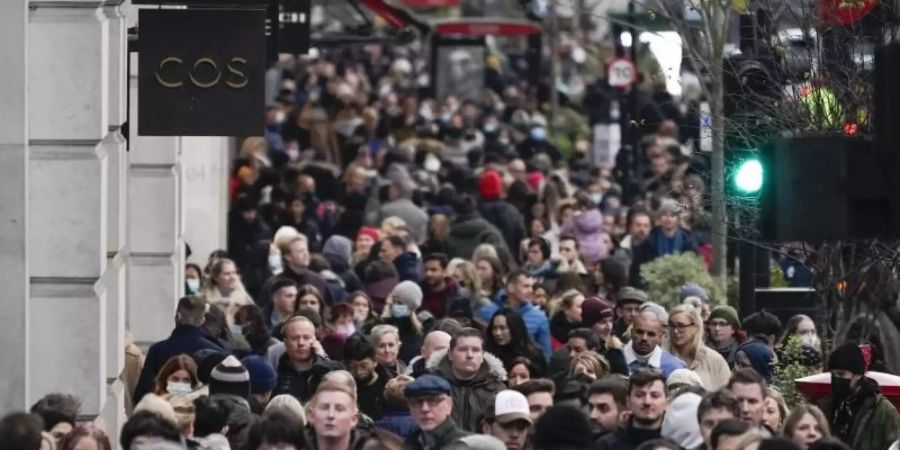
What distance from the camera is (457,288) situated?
23.3 metres

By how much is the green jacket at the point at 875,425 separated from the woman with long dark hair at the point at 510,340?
3.01 metres

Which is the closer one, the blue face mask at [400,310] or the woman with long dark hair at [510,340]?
the woman with long dark hair at [510,340]

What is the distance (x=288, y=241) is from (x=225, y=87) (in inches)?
308

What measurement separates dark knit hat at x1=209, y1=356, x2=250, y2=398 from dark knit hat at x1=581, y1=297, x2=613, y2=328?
4.41m

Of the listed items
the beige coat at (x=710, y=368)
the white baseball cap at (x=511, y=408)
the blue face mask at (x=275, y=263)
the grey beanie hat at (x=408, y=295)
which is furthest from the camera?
the blue face mask at (x=275, y=263)

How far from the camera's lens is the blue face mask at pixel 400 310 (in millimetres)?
19812

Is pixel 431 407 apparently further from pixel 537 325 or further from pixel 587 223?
pixel 587 223

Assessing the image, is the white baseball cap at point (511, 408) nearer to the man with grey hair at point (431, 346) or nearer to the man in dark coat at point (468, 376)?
the man in dark coat at point (468, 376)

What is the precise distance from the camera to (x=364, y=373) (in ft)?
55.7

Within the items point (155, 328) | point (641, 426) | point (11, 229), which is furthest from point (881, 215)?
point (155, 328)

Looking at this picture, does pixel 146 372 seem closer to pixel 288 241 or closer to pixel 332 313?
pixel 332 313

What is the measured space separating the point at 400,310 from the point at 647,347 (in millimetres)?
2714

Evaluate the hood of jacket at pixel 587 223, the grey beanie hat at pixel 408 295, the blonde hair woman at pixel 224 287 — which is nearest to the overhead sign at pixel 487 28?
the hood of jacket at pixel 587 223

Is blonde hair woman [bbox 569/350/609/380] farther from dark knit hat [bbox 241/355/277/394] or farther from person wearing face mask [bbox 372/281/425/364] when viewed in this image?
person wearing face mask [bbox 372/281/425/364]
